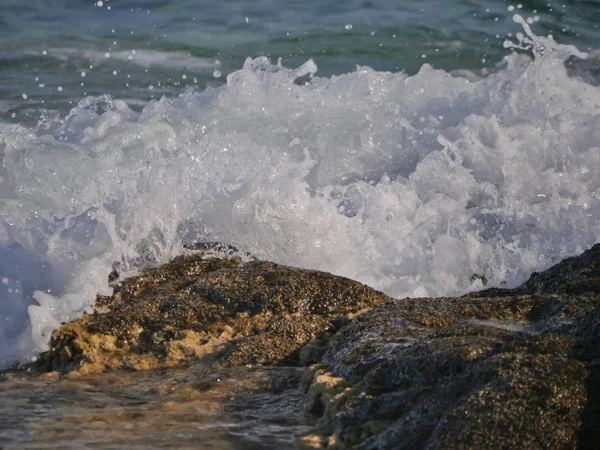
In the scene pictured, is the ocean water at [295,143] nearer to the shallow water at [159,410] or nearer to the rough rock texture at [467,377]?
the shallow water at [159,410]

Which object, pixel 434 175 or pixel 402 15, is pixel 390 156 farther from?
pixel 402 15

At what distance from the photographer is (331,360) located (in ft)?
8.98

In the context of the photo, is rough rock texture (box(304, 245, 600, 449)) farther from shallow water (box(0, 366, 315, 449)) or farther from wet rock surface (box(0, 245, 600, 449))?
shallow water (box(0, 366, 315, 449))

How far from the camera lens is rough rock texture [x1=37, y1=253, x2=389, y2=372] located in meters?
3.06

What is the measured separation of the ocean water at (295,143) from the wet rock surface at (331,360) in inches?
18.1

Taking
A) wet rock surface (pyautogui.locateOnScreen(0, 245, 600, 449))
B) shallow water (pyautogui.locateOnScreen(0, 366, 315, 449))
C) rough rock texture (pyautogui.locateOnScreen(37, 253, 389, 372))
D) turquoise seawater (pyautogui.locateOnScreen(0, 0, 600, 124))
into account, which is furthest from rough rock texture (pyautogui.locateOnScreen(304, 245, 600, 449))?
turquoise seawater (pyautogui.locateOnScreen(0, 0, 600, 124))

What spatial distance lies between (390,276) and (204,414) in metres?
1.99

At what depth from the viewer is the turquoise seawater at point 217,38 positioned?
8.16m

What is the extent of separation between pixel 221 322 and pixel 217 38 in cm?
651

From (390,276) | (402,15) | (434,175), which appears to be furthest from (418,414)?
(402,15)

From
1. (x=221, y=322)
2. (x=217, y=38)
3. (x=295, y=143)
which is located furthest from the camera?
(x=217, y=38)

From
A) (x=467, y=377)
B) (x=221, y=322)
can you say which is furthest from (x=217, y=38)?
(x=467, y=377)

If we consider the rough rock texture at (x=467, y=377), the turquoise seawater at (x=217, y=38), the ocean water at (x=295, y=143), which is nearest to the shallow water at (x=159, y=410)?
the rough rock texture at (x=467, y=377)

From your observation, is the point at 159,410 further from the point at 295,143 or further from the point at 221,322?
the point at 295,143
